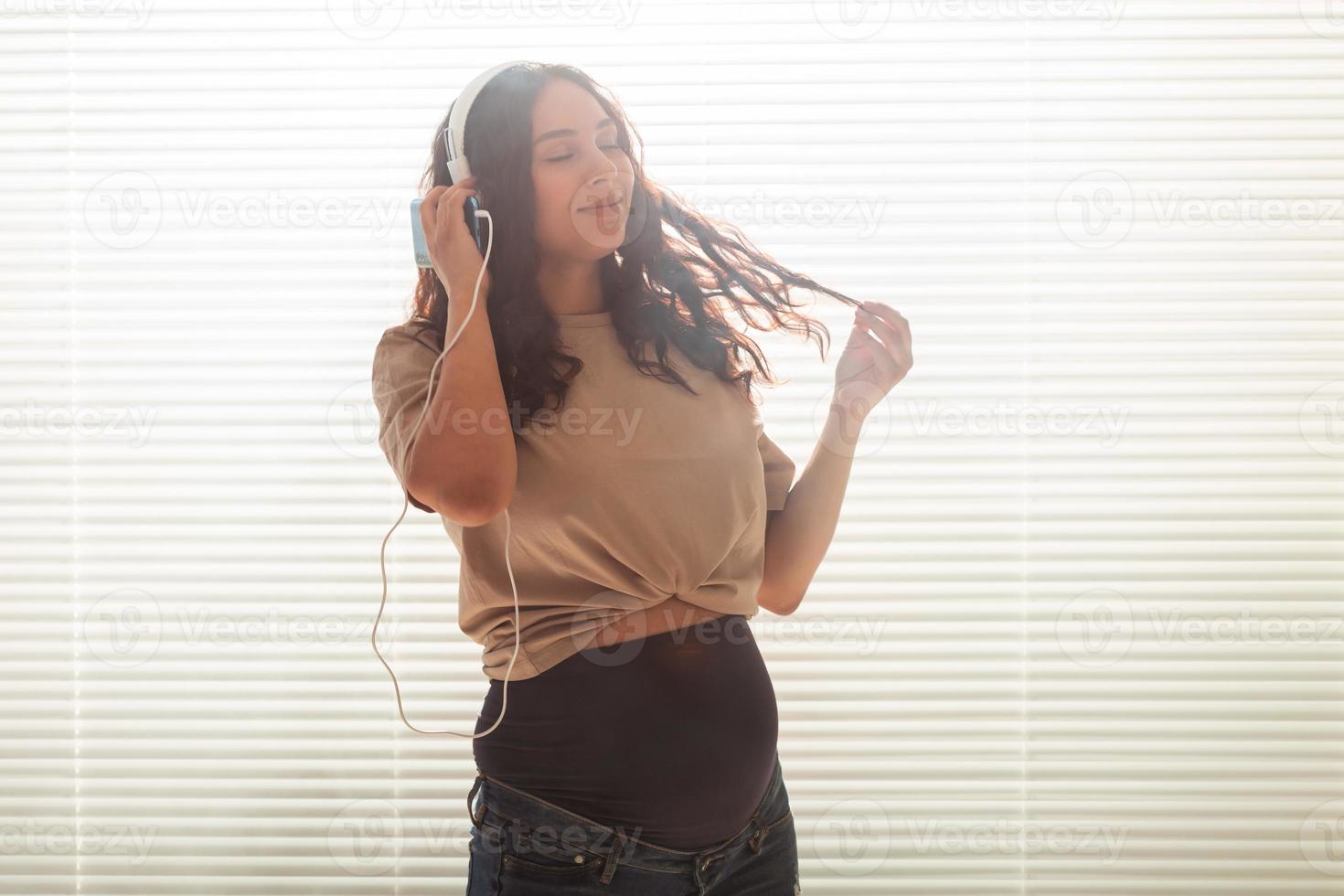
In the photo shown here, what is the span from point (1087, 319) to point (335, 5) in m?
1.38

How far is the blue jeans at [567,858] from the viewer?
3.51ft

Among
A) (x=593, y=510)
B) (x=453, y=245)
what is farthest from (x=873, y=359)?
(x=453, y=245)

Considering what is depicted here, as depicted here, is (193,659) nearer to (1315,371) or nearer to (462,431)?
(462,431)

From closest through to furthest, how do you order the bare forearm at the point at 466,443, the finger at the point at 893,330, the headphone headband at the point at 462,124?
the bare forearm at the point at 466,443 → the headphone headband at the point at 462,124 → the finger at the point at 893,330

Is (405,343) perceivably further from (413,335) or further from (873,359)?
(873,359)

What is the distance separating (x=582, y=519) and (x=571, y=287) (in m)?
0.32

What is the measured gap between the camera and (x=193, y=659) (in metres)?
1.68

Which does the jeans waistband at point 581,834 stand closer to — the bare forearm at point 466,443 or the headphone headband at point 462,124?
the bare forearm at point 466,443

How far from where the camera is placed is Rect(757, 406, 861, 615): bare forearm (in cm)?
131

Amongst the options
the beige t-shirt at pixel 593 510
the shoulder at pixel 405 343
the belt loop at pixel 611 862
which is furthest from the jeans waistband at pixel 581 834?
the shoulder at pixel 405 343

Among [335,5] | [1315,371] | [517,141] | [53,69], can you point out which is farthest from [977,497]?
[53,69]

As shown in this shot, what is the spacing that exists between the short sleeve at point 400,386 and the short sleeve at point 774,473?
1.53ft

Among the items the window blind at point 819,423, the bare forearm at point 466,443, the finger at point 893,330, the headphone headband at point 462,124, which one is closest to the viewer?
the bare forearm at point 466,443

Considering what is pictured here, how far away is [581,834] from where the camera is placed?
1.08 metres
